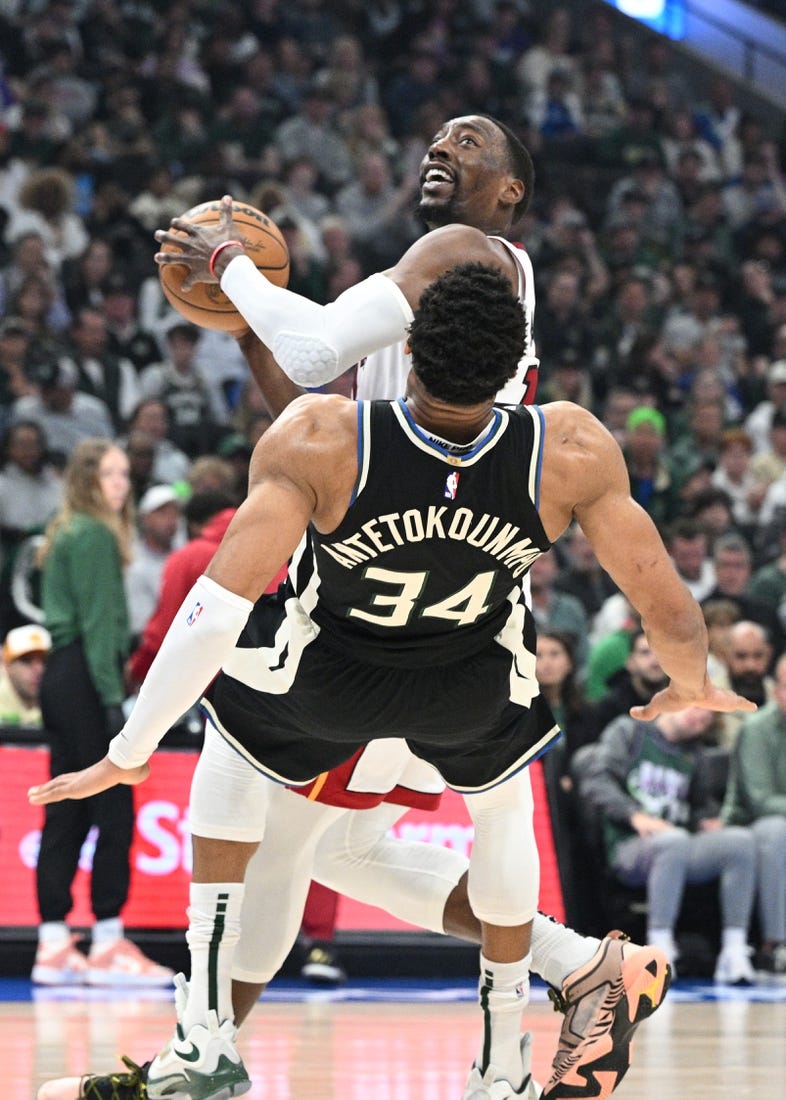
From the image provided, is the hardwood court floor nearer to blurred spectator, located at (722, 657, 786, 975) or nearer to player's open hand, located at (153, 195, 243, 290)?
blurred spectator, located at (722, 657, 786, 975)

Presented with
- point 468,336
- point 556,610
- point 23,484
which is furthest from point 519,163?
point 23,484

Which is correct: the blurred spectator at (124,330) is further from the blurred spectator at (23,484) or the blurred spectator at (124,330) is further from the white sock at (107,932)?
the white sock at (107,932)

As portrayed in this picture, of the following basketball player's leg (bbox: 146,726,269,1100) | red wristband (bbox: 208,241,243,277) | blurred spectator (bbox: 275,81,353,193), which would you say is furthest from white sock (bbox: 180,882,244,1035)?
blurred spectator (bbox: 275,81,353,193)

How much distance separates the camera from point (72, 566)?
7344mm

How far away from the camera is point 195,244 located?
14.4 ft

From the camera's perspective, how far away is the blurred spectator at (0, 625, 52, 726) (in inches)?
324

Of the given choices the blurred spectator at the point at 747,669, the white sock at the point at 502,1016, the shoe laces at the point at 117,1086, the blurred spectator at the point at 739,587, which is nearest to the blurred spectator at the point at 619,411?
the blurred spectator at the point at 739,587

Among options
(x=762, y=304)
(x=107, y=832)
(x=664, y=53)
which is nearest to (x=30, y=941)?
(x=107, y=832)

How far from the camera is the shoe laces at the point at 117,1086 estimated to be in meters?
3.90

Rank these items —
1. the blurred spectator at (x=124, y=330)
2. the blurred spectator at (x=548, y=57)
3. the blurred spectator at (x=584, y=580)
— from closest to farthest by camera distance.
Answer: the blurred spectator at (x=584, y=580)
the blurred spectator at (x=124, y=330)
the blurred spectator at (x=548, y=57)

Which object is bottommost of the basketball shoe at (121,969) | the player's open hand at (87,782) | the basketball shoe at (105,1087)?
the basketball shoe at (121,969)

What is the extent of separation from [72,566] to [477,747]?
366 centimetres

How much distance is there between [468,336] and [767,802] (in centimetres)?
528

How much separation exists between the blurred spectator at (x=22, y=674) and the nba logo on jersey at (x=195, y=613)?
4.69 meters
